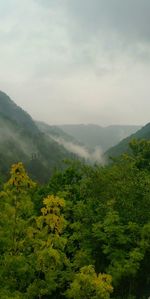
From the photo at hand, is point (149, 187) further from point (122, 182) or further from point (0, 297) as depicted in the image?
point (0, 297)

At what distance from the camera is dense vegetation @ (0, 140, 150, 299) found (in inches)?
827

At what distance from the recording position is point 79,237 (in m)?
34.5

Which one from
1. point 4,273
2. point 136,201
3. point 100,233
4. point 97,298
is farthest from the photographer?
point 136,201

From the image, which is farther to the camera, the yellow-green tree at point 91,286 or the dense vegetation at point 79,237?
the dense vegetation at point 79,237

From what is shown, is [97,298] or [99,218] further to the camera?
[99,218]

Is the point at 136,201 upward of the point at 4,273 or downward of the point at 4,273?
upward

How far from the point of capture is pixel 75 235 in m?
34.4

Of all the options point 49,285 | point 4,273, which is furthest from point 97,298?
point 4,273

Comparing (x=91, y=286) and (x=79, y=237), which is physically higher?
(x=91, y=286)

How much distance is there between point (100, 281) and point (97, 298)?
74 cm

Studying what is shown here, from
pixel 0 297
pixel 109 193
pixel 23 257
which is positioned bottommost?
pixel 0 297

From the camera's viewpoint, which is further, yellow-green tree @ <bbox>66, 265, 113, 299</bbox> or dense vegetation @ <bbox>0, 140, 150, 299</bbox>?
dense vegetation @ <bbox>0, 140, 150, 299</bbox>

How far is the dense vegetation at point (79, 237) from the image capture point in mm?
21000

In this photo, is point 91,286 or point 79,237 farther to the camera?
point 79,237
